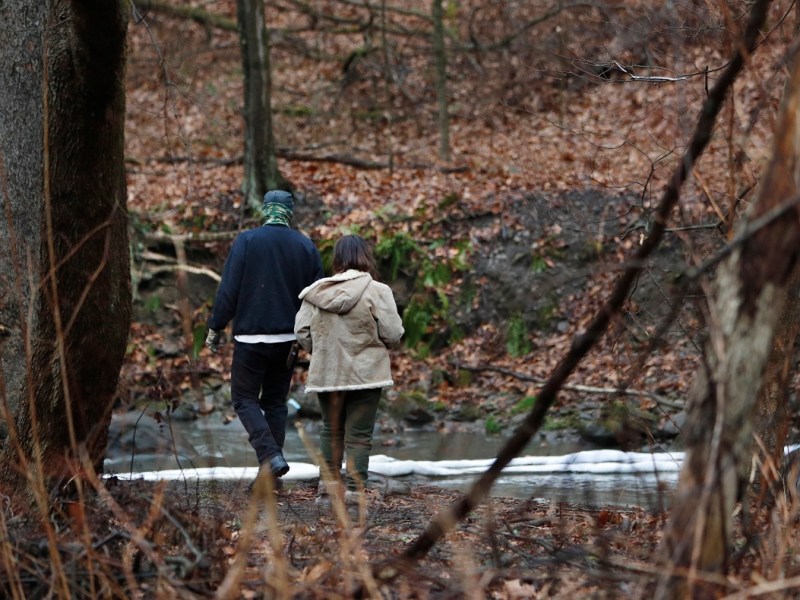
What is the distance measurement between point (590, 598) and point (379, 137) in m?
15.8

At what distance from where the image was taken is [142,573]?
10.9 ft

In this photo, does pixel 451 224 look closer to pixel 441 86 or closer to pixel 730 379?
pixel 441 86

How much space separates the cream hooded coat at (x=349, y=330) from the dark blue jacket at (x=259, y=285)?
14.3 inches

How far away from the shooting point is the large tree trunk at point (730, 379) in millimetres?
2350

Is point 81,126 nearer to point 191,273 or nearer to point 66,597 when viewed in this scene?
point 66,597

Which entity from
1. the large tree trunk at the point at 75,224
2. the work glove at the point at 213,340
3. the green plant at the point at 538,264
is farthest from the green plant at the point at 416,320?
the large tree trunk at the point at 75,224

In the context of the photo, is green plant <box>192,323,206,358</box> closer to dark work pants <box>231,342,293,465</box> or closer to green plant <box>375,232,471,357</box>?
green plant <box>375,232,471,357</box>

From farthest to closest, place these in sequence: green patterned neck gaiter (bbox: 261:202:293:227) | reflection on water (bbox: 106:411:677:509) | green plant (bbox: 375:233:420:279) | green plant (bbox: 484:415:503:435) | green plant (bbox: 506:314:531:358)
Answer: green plant (bbox: 375:233:420:279), green plant (bbox: 506:314:531:358), green plant (bbox: 484:415:503:435), reflection on water (bbox: 106:411:677:509), green patterned neck gaiter (bbox: 261:202:293:227)

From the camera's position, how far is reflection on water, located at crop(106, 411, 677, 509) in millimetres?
7637

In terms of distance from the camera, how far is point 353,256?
669 centimetres

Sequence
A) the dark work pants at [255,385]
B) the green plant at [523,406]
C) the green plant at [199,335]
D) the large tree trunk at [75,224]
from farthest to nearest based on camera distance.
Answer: the green plant at [199,335]
the green plant at [523,406]
the dark work pants at [255,385]
the large tree trunk at [75,224]

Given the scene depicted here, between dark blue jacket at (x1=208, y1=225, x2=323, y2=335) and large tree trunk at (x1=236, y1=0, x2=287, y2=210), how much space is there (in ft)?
26.3

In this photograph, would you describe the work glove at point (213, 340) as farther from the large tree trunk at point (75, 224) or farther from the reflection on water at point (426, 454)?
the large tree trunk at point (75, 224)

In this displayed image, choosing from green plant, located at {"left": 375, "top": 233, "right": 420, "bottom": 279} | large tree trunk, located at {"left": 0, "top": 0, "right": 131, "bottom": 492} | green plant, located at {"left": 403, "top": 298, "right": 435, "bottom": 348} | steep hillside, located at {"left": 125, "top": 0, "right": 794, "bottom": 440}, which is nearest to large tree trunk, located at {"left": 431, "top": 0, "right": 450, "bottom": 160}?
steep hillside, located at {"left": 125, "top": 0, "right": 794, "bottom": 440}
